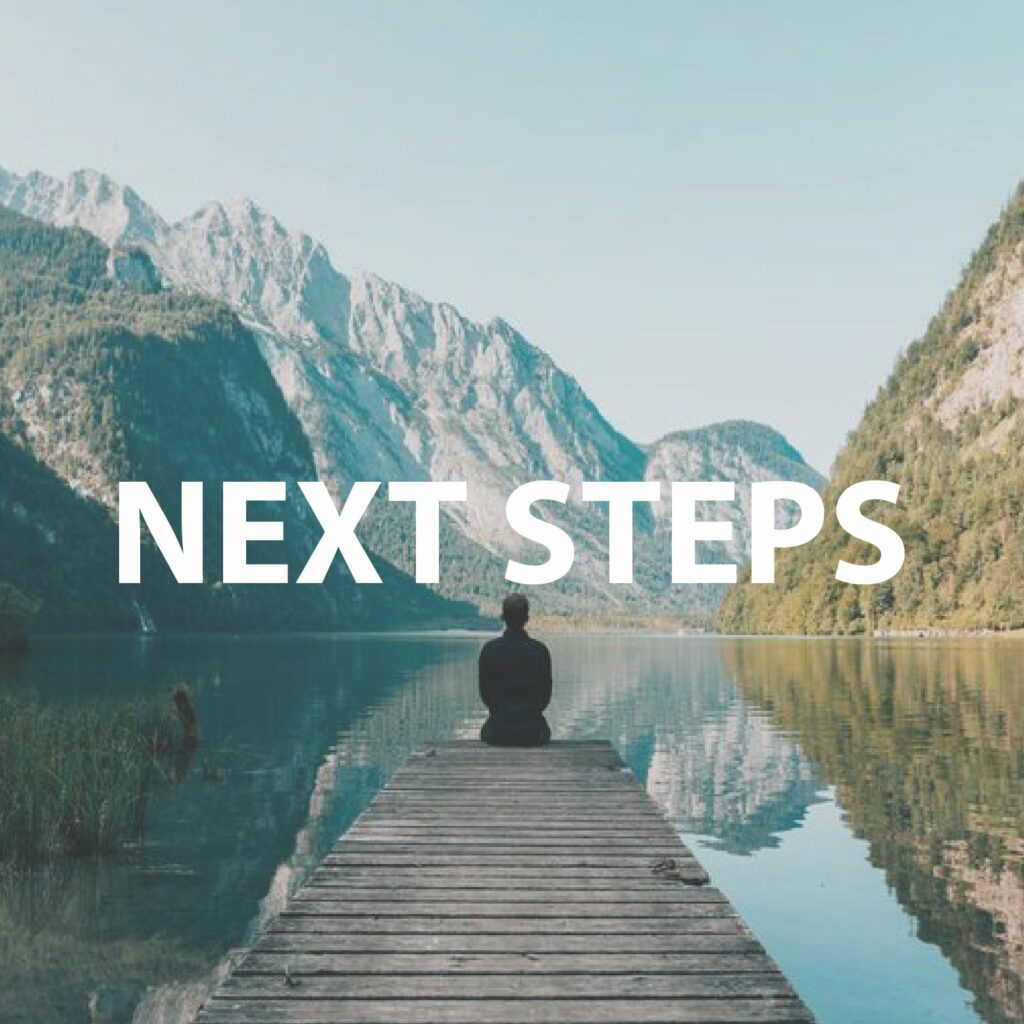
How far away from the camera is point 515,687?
24391 mm

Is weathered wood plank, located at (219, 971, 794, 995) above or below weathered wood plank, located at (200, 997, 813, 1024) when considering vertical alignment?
below

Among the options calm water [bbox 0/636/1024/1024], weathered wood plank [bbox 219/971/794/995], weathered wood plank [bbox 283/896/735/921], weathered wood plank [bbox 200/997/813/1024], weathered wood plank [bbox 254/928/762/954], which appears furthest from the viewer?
calm water [bbox 0/636/1024/1024]

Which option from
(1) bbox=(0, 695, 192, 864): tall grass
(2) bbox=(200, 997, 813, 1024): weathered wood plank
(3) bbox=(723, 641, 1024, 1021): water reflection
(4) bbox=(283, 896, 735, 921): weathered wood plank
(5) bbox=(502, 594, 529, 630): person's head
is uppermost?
(5) bbox=(502, 594, 529, 630): person's head

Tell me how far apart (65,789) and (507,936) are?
15618 millimetres

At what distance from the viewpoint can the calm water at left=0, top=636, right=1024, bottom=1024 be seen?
16.8 m

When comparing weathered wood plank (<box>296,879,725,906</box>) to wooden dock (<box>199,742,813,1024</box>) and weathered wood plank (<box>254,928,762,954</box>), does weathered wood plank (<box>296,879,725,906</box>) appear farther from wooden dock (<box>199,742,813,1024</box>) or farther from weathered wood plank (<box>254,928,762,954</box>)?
weathered wood plank (<box>254,928,762,954</box>)

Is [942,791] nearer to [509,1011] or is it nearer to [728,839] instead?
[728,839]

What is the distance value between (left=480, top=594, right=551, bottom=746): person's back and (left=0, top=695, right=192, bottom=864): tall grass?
27.0 ft

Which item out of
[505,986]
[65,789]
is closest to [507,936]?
[505,986]

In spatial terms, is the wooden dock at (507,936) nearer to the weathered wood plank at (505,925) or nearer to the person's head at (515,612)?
the weathered wood plank at (505,925)

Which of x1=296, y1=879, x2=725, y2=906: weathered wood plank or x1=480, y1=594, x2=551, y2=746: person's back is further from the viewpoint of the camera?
x1=480, y1=594, x2=551, y2=746: person's back

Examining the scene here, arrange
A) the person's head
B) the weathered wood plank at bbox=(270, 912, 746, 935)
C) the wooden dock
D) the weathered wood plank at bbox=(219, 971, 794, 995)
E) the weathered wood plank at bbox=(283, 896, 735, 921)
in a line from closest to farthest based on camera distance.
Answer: the wooden dock → the weathered wood plank at bbox=(219, 971, 794, 995) → the weathered wood plank at bbox=(270, 912, 746, 935) → the weathered wood plank at bbox=(283, 896, 735, 921) → the person's head

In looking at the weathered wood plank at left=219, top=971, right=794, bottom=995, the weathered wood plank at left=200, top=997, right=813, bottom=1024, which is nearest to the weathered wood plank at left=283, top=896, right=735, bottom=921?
the weathered wood plank at left=219, top=971, right=794, bottom=995

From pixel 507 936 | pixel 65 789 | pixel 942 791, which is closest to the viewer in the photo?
pixel 507 936
